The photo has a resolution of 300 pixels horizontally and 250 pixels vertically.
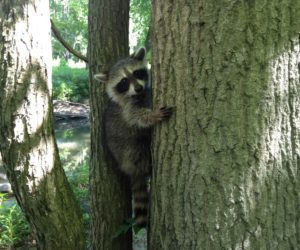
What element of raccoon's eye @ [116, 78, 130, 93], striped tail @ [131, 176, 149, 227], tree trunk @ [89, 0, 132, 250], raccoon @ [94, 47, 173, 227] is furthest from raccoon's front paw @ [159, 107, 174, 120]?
raccoon's eye @ [116, 78, 130, 93]

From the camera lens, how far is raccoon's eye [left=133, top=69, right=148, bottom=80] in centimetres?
331

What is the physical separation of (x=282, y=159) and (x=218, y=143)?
264 mm

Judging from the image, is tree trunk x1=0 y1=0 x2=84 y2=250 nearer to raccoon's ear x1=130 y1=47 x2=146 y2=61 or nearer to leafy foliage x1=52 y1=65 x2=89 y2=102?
raccoon's ear x1=130 y1=47 x2=146 y2=61

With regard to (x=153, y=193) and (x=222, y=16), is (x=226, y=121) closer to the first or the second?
(x=222, y=16)

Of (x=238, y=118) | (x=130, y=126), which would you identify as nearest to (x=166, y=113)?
(x=238, y=118)

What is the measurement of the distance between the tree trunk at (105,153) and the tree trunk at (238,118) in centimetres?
125

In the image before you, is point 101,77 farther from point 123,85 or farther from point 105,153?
point 105,153

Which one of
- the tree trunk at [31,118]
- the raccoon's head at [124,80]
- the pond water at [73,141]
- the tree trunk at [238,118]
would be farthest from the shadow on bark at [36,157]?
the pond water at [73,141]

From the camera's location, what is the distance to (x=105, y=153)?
2988 millimetres

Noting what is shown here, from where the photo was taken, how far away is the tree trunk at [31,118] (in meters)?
2.61

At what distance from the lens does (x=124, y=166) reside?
289cm

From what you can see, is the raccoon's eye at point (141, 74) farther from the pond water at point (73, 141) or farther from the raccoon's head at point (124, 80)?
the pond water at point (73, 141)

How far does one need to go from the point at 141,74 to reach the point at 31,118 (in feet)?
3.55

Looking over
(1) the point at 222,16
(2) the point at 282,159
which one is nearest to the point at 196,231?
(2) the point at 282,159
